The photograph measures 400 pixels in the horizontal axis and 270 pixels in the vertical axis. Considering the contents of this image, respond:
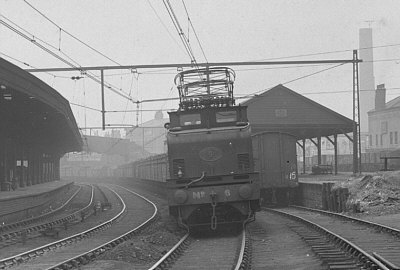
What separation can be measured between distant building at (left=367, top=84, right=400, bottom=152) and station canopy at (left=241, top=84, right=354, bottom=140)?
27.0 metres

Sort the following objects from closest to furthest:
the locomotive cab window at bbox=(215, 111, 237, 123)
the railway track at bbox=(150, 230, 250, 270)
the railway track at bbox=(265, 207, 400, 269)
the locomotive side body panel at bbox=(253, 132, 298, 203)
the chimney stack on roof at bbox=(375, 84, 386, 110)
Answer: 1. the railway track at bbox=(265, 207, 400, 269)
2. the railway track at bbox=(150, 230, 250, 270)
3. the locomotive cab window at bbox=(215, 111, 237, 123)
4. the locomotive side body panel at bbox=(253, 132, 298, 203)
5. the chimney stack on roof at bbox=(375, 84, 386, 110)

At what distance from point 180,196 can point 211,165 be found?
140cm

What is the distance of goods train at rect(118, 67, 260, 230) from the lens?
14.6 m

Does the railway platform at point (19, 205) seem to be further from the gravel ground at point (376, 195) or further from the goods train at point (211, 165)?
the gravel ground at point (376, 195)

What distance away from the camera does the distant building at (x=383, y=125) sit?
230 ft

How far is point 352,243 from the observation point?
39.6 ft

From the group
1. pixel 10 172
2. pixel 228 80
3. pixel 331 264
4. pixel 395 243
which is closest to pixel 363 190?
pixel 228 80

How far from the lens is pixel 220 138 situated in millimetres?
15531

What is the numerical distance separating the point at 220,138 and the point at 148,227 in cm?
497

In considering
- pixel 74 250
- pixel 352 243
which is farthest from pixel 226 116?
pixel 74 250

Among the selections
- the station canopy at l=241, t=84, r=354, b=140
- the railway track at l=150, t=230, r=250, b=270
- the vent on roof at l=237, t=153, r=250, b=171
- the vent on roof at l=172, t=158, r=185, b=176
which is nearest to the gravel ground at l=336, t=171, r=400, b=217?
the vent on roof at l=237, t=153, r=250, b=171

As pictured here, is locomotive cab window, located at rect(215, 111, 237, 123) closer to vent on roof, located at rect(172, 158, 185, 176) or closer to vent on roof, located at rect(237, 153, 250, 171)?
vent on roof, located at rect(237, 153, 250, 171)

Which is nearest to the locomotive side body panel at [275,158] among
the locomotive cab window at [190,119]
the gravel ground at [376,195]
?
the gravel ground at [376,195]

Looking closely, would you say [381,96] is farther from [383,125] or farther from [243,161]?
[243,161]
